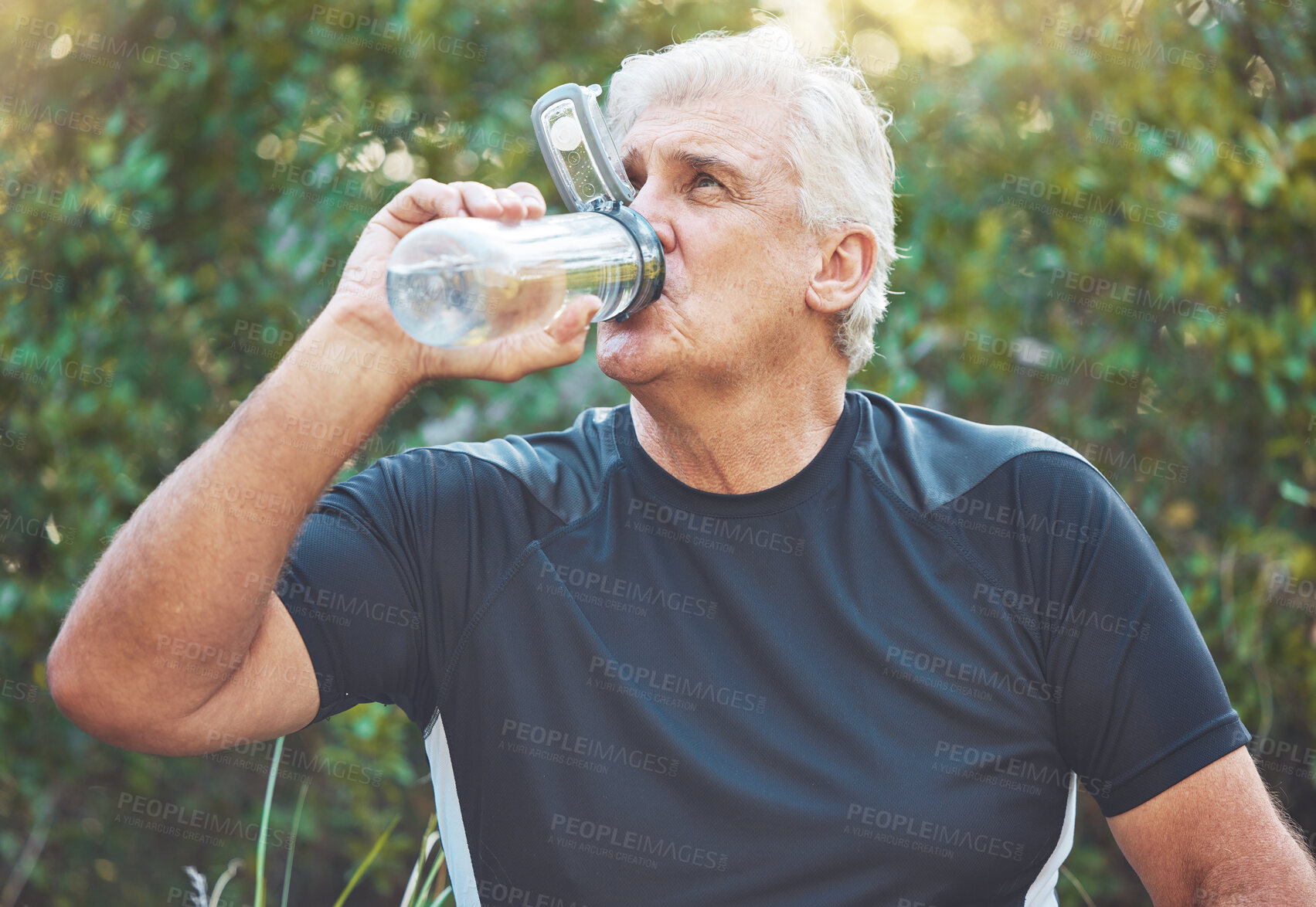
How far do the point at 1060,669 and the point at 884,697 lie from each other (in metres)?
0.26

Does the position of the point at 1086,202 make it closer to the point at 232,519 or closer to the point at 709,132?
the point at 709,132

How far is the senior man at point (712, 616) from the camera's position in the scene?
135 centimetres

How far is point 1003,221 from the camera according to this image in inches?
121

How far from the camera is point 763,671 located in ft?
5.23

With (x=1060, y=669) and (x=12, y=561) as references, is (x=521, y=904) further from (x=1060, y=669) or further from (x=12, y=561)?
(x=12, y=561)

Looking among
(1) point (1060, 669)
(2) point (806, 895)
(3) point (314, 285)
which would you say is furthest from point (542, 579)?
(3) point (314, 285)


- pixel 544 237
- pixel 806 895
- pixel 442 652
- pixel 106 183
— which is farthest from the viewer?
pixel 106 183

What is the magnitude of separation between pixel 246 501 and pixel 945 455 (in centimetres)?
105

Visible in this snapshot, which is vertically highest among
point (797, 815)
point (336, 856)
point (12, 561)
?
point (797, 815)

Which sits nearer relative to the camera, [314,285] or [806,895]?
[806,895]

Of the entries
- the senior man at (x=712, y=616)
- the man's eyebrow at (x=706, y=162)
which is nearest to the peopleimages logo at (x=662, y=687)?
the senior man at (x=712, y=616)

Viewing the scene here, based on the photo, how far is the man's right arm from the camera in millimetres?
1306

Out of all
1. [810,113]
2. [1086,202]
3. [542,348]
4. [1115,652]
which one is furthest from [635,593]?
[1086,202]

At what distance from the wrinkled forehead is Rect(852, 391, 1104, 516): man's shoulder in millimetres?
448
